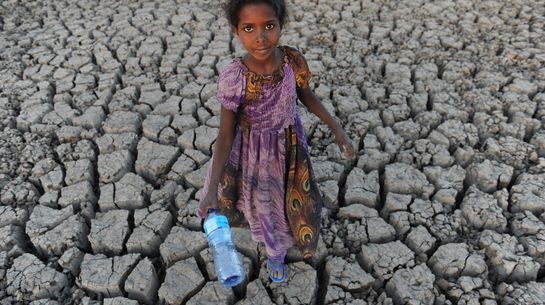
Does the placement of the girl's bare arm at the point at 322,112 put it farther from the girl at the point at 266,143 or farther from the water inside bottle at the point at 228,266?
the water inside bottle at the point at 228,266

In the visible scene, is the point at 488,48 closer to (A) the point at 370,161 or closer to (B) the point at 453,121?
(B) the point at 453,121

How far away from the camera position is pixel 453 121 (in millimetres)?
2512

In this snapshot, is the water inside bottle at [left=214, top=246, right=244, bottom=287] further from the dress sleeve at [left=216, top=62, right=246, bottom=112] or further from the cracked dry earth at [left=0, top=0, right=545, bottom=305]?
the dress sleeve at [left=216, top=62, right=246, bottom=112]

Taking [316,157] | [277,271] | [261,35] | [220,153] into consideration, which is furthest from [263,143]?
[316,157]

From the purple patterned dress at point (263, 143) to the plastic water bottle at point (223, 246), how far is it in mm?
188

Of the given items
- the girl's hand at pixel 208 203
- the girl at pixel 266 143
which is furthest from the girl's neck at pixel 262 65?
the girl's hand at pixel 208 203

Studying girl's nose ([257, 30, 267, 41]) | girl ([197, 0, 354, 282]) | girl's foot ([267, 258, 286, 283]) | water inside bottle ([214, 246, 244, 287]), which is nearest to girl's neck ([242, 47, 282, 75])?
girl ([197, 0, 354, 282])

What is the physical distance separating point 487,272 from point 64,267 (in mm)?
1865

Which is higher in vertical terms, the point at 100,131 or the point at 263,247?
the point at 100,131

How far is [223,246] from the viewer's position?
4.38 ft

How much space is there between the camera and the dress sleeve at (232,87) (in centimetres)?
130

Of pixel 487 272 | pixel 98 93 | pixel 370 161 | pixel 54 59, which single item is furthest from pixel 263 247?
pixel 54 59

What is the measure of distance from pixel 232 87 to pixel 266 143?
25 cm

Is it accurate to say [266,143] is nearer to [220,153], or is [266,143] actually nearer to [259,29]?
[220,153]
